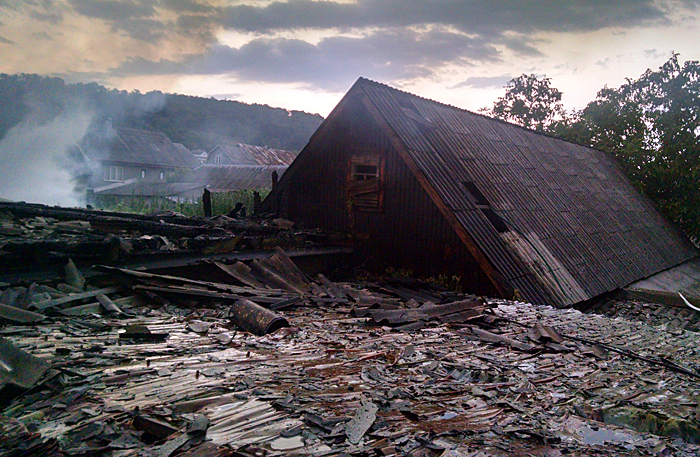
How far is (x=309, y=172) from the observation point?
52.5ft

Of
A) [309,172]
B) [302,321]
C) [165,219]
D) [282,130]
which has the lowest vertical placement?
[302,321]

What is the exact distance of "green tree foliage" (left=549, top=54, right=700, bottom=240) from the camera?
81.1 feet

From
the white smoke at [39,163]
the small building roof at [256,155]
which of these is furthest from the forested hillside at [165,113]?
the small building roof at [256,155]

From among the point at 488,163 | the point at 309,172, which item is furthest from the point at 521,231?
the point at 309,172

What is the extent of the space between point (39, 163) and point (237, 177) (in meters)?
19.6

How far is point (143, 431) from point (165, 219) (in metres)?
12.0

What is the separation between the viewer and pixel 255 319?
23.3 feet

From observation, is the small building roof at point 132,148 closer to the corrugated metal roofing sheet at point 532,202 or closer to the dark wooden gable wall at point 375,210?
the dark wooden gable wall at point 375,210

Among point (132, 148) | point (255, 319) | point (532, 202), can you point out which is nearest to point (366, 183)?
point (532, 202)

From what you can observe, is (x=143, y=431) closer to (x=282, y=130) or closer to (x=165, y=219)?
(x=165, y=219)

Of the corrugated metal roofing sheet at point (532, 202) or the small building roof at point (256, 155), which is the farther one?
the small building roof at point (256, 155)

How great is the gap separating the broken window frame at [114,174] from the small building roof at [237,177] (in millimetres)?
9379

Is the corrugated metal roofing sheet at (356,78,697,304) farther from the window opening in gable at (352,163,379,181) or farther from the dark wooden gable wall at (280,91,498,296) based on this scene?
the window opening in gable at (352,163,379,181)

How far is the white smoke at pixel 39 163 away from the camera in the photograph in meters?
43.2
